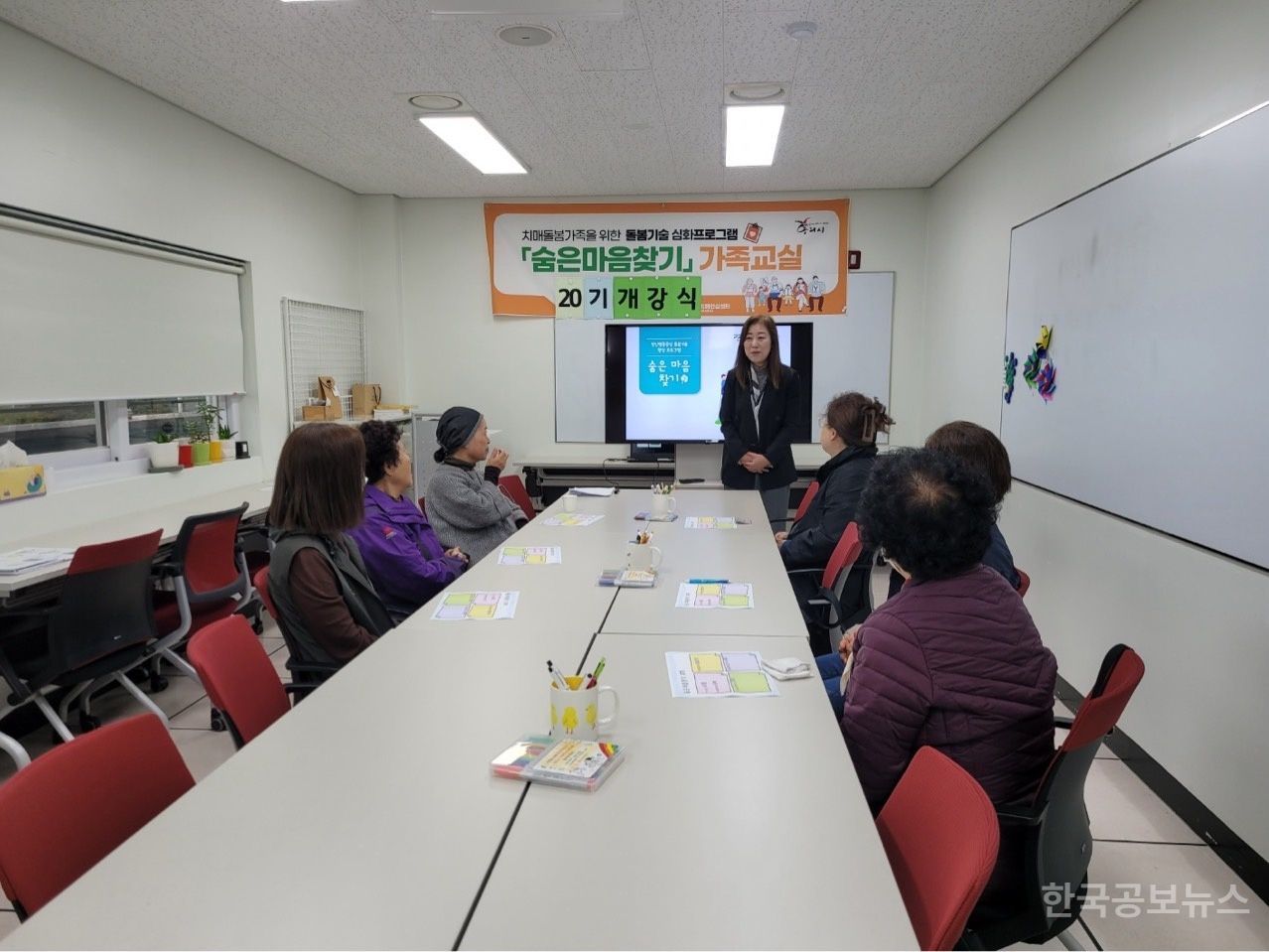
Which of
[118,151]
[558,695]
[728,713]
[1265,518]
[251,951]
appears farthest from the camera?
[118,151]

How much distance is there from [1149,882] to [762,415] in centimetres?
296

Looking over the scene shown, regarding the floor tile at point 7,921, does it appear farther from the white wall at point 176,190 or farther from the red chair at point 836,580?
the red chair at point 836,580

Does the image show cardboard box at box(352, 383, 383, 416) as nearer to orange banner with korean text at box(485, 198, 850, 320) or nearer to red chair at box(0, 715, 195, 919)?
orange banner with korean text at box(485, 198, 850, 320)

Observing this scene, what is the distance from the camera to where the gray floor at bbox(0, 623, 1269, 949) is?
214cm

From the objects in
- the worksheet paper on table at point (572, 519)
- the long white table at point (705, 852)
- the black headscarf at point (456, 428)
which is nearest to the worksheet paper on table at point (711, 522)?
the worksheet paper on table at point (572, 519)

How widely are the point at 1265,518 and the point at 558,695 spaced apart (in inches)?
84.7

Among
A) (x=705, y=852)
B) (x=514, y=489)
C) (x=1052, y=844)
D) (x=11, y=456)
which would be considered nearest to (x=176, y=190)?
(x=11, y=456)

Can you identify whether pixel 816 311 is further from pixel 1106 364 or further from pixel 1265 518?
pixel 1265 518

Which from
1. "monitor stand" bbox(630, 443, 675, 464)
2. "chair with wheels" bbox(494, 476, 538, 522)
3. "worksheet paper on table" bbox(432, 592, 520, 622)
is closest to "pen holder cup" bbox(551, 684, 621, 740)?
"worksheet paper on table" bbox(432, 592, 520, 622)

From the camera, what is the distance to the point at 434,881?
117cm

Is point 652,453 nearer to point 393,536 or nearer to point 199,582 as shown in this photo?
point 199,582

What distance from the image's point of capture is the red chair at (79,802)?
1196 mm

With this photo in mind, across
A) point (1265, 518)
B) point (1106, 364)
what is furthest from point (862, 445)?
point (1265, 518)

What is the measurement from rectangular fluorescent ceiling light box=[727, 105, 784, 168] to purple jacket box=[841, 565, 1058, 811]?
3.57m
